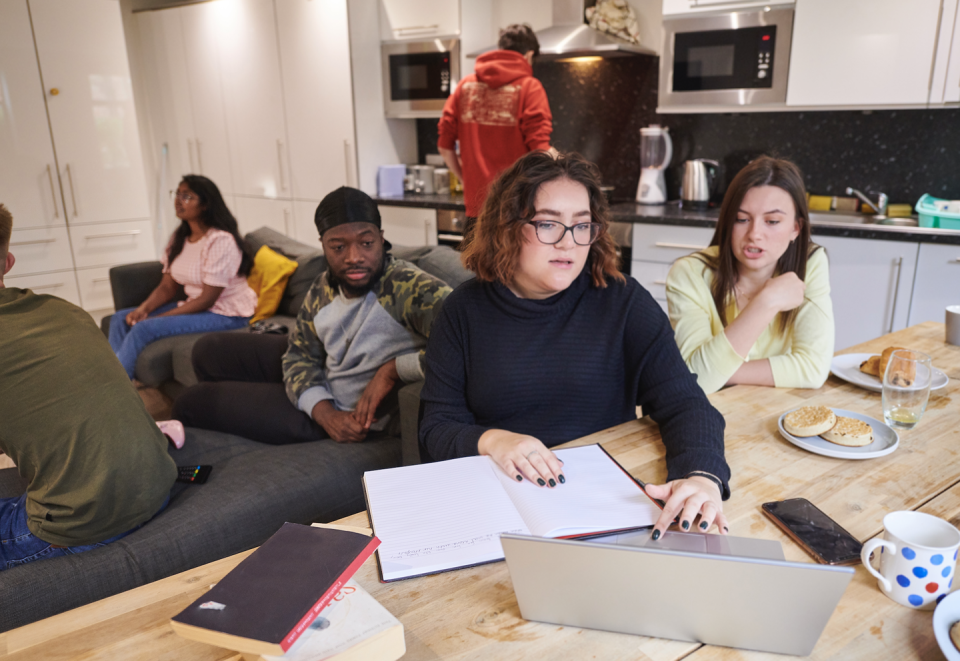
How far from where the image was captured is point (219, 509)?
155 cm

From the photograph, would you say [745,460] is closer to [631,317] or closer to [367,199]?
[631,317]

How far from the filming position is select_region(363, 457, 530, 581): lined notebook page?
2.81 feet

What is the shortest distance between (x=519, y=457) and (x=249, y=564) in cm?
44

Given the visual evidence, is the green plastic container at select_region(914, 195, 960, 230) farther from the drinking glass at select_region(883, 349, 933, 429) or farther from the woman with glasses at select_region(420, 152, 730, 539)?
the woman with glasses at select_region(420, 152, 730, 539)

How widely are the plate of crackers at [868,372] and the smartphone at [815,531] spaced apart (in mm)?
618

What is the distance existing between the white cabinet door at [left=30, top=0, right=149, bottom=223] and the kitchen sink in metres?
4.47

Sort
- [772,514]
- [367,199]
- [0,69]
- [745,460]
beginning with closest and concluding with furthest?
[772,514] < [745,460] < [367,199] < [0,69]

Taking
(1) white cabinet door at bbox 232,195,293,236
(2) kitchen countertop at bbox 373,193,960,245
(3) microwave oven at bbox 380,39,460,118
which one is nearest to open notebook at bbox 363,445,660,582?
(2) kitchen countertop at bbox 373,193,960,245

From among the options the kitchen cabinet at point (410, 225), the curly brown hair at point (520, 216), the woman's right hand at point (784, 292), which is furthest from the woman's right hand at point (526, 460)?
the kitchen cabinet at point (410, 225)

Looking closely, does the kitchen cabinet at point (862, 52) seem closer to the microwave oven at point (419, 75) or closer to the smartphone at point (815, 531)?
the microwave oven at point (419, 75)

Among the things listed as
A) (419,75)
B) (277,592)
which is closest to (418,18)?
(419,75)

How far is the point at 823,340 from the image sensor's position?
1519 millimetres

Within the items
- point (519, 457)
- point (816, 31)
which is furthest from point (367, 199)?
point (816, 31)

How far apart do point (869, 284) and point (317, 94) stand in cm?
347
